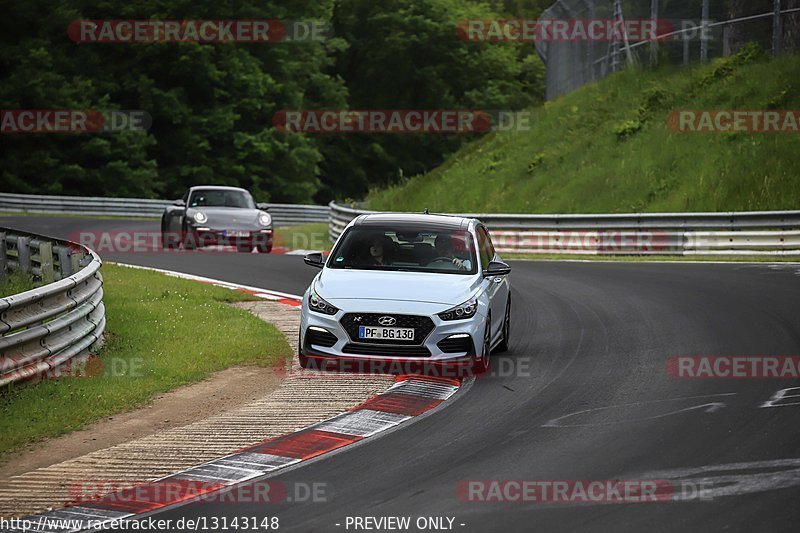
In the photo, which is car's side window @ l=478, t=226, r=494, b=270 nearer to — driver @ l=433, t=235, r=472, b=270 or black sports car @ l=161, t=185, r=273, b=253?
driver @ l=433, t=235, r=472, b=270

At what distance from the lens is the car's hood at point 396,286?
11828mm

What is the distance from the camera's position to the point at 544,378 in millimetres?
11672

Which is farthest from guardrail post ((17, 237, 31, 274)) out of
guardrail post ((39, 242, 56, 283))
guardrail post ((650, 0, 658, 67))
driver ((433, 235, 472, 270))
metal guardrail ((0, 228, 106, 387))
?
guardrail post ((650, 0, 658, 67))

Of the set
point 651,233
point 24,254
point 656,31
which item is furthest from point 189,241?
point 656,31

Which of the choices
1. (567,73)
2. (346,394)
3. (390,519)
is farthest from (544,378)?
Result: (567,73)

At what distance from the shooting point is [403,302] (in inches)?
461

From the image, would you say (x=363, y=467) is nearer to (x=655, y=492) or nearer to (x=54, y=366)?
(x=655, y=492)

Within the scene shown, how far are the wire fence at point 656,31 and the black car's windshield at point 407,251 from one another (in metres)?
21.9

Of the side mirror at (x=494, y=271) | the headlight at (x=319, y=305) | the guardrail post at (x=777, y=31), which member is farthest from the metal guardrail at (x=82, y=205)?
the headlight at (x=319, y=305)

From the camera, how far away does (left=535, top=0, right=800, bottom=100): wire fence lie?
110 feet

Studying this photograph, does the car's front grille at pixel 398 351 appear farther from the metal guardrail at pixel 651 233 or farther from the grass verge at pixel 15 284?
the metal guardrail at pixel 651 233

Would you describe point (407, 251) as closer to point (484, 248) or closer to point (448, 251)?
point (448, 251)

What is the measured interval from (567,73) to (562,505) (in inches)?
1564

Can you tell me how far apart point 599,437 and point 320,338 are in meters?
3.62
